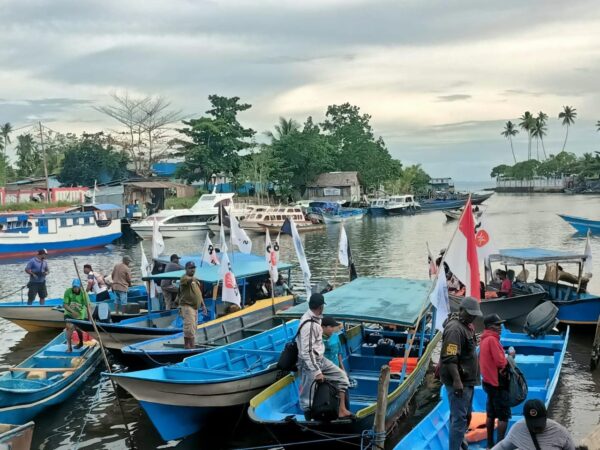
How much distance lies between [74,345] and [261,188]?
2374 inches

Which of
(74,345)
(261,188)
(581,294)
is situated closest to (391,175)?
(261,188)

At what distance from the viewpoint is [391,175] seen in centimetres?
9669

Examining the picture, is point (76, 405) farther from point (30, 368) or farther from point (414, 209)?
point (414, 209)

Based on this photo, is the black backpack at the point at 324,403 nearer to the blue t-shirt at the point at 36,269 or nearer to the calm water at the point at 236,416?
the calm water at the point at 236,416

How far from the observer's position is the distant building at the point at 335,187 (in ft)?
271

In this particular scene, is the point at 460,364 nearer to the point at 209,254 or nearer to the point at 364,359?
the point at 364,359

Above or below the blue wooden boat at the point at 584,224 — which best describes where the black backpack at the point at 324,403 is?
above

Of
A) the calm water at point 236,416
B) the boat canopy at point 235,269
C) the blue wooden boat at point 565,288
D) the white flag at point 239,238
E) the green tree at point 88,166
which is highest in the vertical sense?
the green tree at point 88,166

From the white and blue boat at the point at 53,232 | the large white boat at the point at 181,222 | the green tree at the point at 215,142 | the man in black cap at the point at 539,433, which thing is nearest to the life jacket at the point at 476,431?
the man in black cap at the point at 539,433

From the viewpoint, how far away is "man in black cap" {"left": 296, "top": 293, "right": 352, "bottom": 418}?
28.5ft

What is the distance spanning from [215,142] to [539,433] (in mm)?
66574

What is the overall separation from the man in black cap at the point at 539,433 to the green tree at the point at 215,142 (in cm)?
6521

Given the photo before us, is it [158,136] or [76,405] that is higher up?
[158,136]

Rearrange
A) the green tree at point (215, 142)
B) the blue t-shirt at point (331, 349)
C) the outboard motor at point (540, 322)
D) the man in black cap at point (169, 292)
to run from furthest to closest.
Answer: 1. the green tree at point (215, 142)
2. the man in black cap at point (169, 292)
3. the outboard motor at point (540, 322)
4. the blue t-shirt at point (331, 349)
